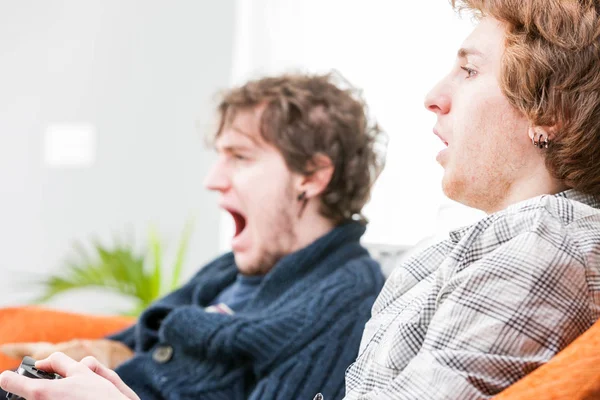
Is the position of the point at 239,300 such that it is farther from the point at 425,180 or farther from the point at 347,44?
the point at 347,44

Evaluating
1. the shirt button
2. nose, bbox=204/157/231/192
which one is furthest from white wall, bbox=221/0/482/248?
the shirt button

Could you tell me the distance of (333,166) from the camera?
6.74 feet

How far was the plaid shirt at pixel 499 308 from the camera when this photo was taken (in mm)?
899

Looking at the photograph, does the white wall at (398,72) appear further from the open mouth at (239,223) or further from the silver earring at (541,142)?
the silver earring at (541,142)

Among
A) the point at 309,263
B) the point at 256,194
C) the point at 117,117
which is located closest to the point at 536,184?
the point at 309,263

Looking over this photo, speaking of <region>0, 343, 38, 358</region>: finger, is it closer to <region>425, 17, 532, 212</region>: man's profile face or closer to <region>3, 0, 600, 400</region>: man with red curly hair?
<region>3, 0, 600, 400</region>: man with red curly hair

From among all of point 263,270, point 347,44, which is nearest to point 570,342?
point 263,270

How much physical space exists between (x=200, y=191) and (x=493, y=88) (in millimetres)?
2841

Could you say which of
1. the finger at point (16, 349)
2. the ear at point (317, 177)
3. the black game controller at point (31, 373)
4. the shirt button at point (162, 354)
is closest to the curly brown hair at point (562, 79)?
the black game controller at point (31, 373)

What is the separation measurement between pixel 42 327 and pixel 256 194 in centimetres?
66

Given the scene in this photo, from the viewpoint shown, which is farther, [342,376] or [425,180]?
[425,180]

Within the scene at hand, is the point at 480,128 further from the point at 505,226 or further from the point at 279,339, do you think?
the point at 279,339

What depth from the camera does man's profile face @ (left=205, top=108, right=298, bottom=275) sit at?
77.7 inches

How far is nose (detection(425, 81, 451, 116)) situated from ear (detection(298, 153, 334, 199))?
0.80 meters
